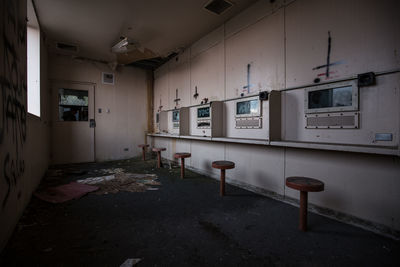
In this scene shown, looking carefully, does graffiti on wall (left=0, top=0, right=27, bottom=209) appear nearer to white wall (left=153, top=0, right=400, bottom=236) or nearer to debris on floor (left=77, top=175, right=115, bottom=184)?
debris on floor (left=77, top=175, right=115, bottom=184)

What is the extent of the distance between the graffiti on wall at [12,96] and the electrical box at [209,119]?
270 centimetres

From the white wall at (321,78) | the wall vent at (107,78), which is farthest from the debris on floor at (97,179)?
the wall vent at (107,78)

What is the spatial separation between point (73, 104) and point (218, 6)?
4.74 m

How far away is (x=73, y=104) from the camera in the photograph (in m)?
5.55

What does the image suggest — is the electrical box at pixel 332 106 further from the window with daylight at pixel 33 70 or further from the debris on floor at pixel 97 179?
the window with daylight at pixel 33 70

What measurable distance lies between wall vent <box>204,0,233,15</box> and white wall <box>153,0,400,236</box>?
300 millimetres

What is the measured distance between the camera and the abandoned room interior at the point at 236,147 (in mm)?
1726

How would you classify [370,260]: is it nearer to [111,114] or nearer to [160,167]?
[160,167]

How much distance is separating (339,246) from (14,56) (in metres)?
3.59

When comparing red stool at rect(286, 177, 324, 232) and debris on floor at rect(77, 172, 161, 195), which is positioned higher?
red stool at rect(286, 177, 324, 232)

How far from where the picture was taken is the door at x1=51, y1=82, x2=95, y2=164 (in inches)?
210

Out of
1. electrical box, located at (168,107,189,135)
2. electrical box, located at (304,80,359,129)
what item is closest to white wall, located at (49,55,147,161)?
electrical box, located at (168,107,189,135)

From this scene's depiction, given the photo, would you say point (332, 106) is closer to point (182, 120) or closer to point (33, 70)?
point (182, 120)

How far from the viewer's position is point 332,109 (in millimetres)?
2268
